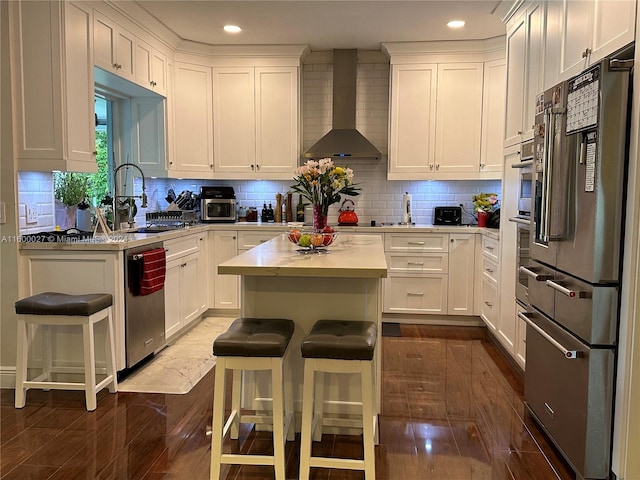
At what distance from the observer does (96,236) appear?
3.53 m

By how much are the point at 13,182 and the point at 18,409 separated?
1.39m

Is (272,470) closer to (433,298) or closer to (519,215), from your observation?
(519,215)

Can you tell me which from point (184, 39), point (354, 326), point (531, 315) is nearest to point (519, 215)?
point (531, 315)

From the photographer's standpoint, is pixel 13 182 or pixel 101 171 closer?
pixel 13 182

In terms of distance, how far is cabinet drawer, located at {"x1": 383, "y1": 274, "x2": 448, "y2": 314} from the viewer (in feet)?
16.4

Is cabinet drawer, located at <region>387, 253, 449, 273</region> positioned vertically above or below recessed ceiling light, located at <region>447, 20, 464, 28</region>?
below

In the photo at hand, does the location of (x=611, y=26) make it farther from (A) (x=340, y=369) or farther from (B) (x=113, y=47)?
(B) (x=113, y=47)

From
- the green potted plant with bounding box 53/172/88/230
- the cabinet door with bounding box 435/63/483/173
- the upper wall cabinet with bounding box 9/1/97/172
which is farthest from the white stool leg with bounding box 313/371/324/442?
the cabinet door with bounding box 435/63/483/173

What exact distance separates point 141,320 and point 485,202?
3379mm

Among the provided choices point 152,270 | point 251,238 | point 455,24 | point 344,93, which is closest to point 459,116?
point 455,24

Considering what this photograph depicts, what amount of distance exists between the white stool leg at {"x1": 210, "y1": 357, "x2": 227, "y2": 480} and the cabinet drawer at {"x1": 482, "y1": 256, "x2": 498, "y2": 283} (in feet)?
9.09

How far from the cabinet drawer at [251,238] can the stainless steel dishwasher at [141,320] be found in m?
1.33

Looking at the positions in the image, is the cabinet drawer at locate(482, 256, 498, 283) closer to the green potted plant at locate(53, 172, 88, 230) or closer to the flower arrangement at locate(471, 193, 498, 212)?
the flower arrangement at locate(471, 193, 498, 212)

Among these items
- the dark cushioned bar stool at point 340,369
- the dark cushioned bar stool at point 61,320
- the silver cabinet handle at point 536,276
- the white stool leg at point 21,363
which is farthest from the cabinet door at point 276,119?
the dark cushioned bar stool at point 340,369
